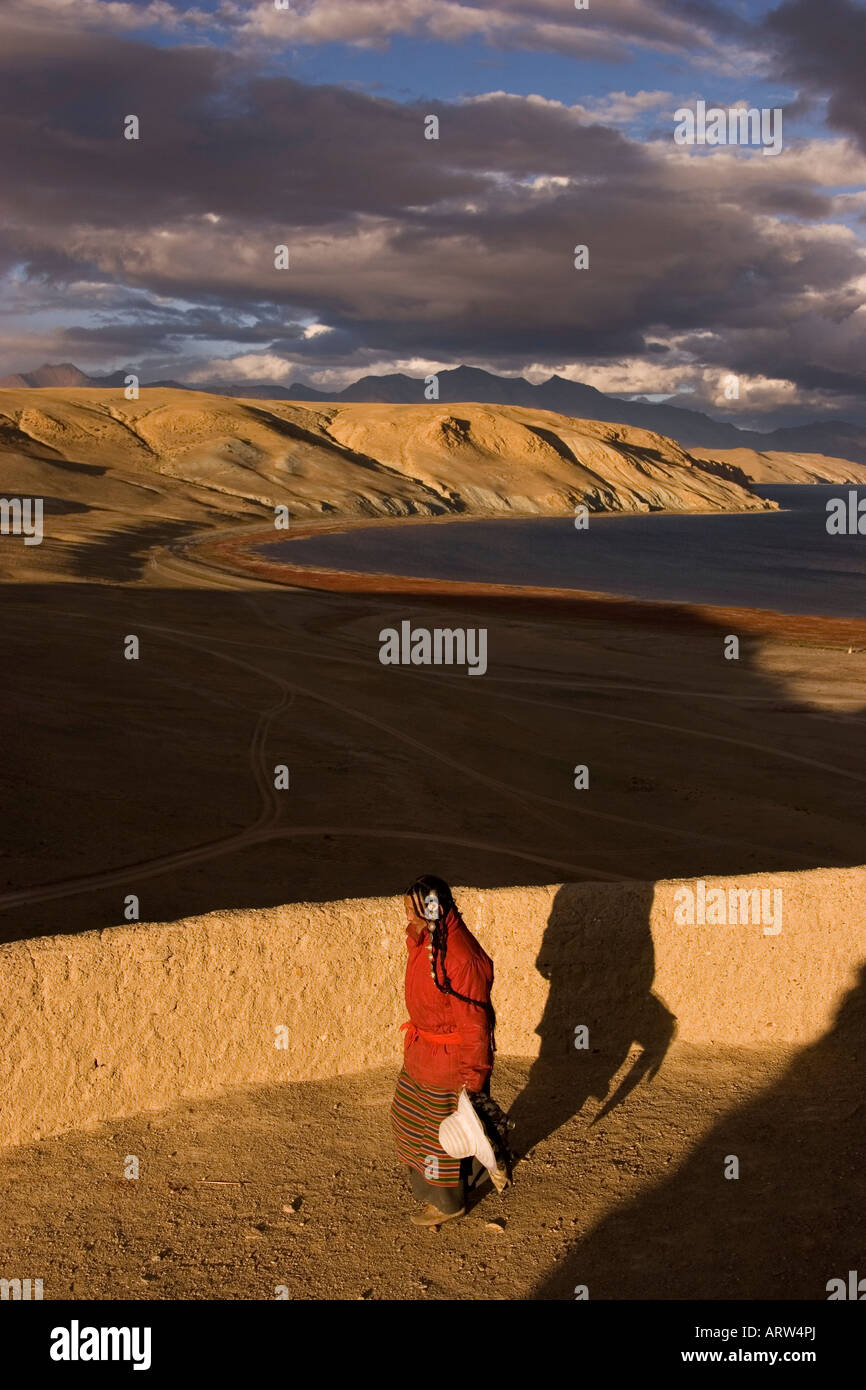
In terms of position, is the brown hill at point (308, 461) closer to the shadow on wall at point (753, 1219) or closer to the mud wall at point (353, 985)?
the mud wall at point (353, 985)

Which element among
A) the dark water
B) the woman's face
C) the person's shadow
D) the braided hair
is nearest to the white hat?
the braided hair

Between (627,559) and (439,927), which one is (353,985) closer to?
(439,927)

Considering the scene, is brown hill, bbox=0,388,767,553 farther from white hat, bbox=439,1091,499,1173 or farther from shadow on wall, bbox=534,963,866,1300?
white hat, bbox=439,1091,499,1173

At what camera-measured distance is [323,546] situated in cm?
7975

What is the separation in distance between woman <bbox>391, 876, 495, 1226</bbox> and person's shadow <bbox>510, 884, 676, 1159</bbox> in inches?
76.7

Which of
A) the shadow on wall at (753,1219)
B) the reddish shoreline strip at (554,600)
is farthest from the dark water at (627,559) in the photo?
the shadow on wall at (753,1219)

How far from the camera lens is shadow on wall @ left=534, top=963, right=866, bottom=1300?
5500mm

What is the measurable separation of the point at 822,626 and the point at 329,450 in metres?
96.5

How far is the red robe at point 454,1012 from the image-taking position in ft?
18.8

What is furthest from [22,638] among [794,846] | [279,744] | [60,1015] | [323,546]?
[323,546]

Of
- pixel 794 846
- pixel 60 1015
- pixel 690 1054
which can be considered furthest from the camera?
pixel 794 846

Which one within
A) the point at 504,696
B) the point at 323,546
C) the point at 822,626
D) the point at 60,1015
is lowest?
the point at 60,1015

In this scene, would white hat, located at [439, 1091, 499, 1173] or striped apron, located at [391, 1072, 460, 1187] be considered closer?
white hat, located at [439, 1091, 499, 1173]

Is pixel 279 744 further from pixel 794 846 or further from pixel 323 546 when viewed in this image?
pixel 323 546
